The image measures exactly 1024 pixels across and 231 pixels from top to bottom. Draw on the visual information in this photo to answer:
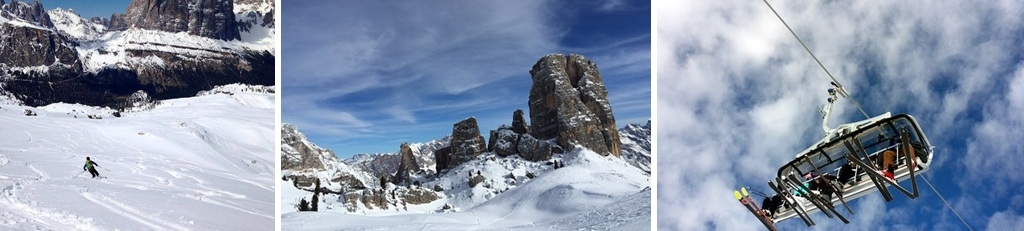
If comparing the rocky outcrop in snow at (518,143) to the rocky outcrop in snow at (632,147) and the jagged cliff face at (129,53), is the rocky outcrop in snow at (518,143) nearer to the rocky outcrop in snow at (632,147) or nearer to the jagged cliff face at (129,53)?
the rocky outcrop in snow at (632,147)

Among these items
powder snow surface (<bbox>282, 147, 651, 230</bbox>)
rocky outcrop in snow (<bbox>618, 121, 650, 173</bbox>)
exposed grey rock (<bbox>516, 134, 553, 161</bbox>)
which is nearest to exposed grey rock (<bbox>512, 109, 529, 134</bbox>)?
exposed grey rock (<bbox>516, 134, 553, 161</bbox>)

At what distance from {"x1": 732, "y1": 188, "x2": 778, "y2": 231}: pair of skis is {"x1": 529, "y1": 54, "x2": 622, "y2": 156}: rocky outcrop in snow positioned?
44.7 metres

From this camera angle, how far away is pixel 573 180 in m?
27.4

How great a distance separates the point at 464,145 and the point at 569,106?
845 centimetres

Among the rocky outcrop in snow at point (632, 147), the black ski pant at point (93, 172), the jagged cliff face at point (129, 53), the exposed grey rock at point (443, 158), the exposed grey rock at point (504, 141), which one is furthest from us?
the rocky outcrop in snow at point (632, 147)

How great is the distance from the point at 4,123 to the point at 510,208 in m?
14.6

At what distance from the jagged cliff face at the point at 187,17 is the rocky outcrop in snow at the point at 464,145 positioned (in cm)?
1764

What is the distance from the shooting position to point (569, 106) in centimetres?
5284

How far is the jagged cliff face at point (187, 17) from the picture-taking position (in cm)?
3300

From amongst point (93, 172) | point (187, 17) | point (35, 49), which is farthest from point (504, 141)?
point (93, 172)

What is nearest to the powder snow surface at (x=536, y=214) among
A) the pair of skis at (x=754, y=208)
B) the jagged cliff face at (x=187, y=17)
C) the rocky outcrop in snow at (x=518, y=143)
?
the pair of skis at (x=754, y=208)

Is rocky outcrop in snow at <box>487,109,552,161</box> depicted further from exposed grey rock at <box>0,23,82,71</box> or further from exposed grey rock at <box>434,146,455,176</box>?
exposed grey rock at <box>0,23,82,71</box>

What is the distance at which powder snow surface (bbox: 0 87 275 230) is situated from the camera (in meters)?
8.02

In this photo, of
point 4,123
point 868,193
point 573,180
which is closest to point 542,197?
point 573,180
